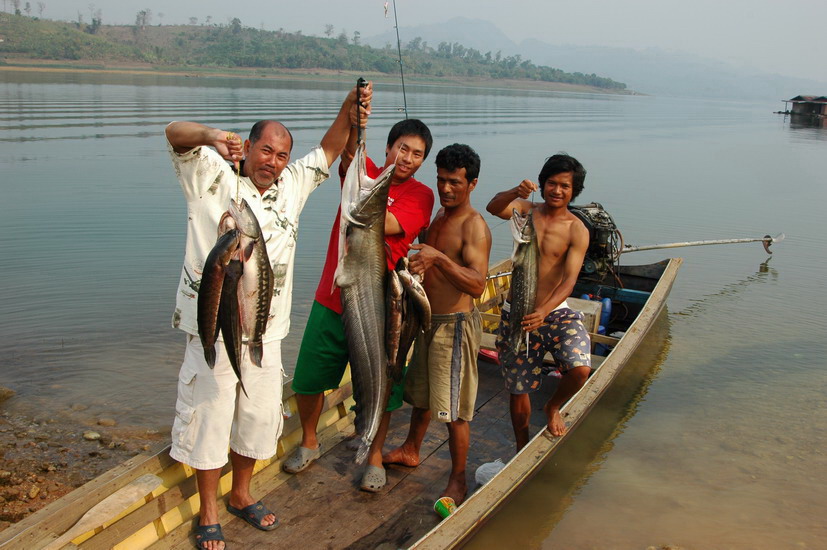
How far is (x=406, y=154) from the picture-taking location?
3982 millimetres

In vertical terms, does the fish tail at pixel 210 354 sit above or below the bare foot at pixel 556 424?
above

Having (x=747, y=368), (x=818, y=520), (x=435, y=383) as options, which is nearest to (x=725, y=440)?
(x=818, y=520)

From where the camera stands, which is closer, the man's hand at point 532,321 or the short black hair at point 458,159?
the short black hair at point 458,159

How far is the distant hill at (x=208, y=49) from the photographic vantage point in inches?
2810

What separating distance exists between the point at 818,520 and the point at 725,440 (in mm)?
1515

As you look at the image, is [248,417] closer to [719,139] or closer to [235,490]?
[235,490]

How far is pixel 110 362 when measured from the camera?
8375 millimetres

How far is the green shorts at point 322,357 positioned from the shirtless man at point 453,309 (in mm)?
250

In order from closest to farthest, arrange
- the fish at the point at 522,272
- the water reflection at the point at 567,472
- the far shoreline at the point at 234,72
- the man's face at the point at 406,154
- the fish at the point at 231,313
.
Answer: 1. the fish at the point at 231,313
2. the man's face at the point at 406,154
3. the fish at the point at 522,272
4. the water reflection at the point at 567,472
5. the far shoreline at the point at 234,72

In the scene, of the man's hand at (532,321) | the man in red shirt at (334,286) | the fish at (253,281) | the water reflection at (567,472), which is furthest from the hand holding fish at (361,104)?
the water reflection at (567,472)

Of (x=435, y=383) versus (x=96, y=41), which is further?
(x=96, y=41)

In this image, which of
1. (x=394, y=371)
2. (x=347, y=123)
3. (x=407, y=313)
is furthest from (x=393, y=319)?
(x=347, y=123)

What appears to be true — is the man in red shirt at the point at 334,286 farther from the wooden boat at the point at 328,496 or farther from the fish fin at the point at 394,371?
the fish fin at the point at 394,371

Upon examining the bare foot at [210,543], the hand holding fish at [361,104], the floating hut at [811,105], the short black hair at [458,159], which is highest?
the floating hut at [811,105]
